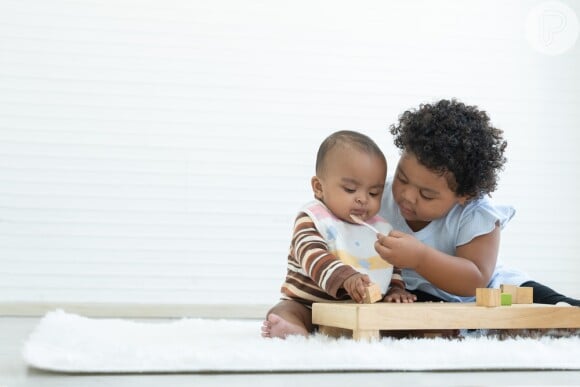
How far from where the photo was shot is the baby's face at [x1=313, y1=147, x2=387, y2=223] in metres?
1.62

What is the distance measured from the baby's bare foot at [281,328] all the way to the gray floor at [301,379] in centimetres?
33

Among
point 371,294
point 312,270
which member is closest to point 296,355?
point 371,294

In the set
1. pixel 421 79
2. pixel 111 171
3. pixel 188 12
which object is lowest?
pixel 111 171

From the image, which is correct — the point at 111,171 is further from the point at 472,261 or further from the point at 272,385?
the point at 272,385

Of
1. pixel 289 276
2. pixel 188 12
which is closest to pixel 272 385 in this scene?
pixel 289 276

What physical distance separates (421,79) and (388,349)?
1.70 metres

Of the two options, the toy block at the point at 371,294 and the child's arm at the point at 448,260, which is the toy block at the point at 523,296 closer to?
the child's arm at the point at 448,260

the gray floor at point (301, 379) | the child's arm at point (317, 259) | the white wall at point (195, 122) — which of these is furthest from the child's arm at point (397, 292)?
the white wall at point (195, 122)

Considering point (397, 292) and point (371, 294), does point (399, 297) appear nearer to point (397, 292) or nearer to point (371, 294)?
point (397, 292)

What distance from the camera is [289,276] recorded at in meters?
1.70

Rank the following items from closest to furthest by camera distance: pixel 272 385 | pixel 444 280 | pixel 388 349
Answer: pixel 272 385
pixel 388 349
pixel 444 280

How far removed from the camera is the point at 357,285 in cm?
144

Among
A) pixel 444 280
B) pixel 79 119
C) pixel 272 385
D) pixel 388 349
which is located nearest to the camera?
pixel 272 385

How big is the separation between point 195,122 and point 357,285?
1410mm
